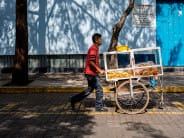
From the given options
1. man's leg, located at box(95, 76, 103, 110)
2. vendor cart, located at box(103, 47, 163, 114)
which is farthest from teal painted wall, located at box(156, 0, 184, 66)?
man's leg, located at box(95, 76, 103, 110)

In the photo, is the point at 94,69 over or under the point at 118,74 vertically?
over

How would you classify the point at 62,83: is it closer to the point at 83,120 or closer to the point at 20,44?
the point at 20,44

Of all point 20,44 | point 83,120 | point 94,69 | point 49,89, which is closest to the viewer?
point 83,120

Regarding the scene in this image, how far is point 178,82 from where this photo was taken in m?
14.7

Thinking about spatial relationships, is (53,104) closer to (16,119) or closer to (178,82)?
(16,119)

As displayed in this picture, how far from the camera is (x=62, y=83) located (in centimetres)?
1464

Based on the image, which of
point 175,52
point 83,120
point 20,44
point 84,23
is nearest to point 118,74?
point 83,120

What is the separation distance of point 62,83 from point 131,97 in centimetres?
520

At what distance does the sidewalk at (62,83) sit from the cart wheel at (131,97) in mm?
2705

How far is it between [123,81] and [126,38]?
7.46 metres

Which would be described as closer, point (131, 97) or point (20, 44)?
point (131, 97)

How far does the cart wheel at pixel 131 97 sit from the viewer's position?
970 centimetres

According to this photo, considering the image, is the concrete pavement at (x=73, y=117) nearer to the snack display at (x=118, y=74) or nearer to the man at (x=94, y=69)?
the man at (x=94, y=69)

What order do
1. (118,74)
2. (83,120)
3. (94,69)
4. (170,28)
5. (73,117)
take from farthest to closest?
(170,28) → (94,69) → (118,74) → (73,117) → (83,120)
